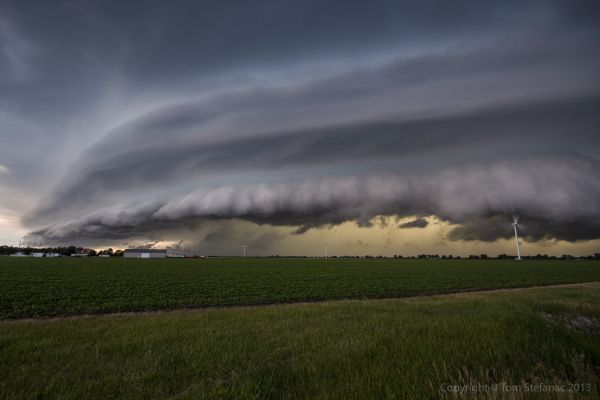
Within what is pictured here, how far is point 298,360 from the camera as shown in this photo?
970cm

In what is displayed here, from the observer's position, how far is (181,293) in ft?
131

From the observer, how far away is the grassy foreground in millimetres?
7441

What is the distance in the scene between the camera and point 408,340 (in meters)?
11.0

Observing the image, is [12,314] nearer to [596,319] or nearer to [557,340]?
[557,340]

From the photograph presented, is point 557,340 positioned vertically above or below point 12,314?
above

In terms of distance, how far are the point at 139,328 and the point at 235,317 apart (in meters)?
4.78

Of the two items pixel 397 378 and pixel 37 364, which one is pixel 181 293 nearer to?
pixel 37 364

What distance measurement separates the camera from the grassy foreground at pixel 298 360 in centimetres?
744

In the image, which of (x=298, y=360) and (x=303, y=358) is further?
(x=303, y=358)

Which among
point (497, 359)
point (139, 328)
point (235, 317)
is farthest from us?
point (235, 317)

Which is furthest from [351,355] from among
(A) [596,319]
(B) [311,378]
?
(A) [596,319]

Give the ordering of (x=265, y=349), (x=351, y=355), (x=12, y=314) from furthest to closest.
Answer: (x=12, y=314), (x=265, y=349), (x=351, y=355)

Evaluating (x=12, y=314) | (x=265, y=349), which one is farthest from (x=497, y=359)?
(x=12, y=314)

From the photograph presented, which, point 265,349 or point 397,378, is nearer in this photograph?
point 397,378
